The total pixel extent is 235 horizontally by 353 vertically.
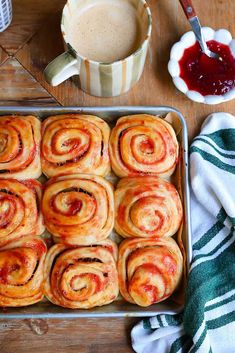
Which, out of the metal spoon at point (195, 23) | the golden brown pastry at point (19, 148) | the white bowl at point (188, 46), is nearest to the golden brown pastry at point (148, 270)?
the golden brown pastry at point (19, 148)

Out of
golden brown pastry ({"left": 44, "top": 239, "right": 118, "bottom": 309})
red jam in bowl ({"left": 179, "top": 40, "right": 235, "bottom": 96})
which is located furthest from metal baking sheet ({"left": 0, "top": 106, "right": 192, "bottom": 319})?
red jam in bowl ({"left": 179, "top": 40, "right": 235, "bottom": 96})

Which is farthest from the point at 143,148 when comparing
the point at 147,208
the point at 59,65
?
the point at 59,65

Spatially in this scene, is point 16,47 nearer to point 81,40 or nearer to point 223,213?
point 81,40

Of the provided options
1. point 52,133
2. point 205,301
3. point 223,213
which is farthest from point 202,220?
point 52,133

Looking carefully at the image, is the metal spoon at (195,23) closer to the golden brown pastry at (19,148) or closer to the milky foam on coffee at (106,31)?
the milky foam on coffee at (106,31)

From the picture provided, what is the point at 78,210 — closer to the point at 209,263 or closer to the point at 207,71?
the point at 209,263
